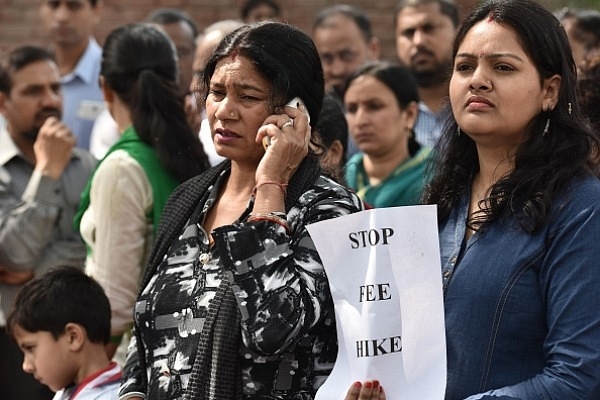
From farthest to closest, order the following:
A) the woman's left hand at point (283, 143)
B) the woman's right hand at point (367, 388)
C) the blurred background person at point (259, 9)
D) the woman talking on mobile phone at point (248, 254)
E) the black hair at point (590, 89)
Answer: the blurred background person at point (259, 9), the black hair at point (590, 89), the woman's left hand at point (283, 143), the woman talking on mobile phone at point (248, 254), the woman's right hand at point (367, 388)

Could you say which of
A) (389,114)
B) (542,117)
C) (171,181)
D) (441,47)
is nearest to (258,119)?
(542,117)

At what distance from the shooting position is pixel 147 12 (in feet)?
31.3

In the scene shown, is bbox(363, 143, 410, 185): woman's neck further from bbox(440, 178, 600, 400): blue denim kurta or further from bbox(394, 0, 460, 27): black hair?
bbox(440, 178, 600, 400): blue denim kurta

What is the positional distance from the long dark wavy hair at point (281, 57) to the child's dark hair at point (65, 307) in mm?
1243

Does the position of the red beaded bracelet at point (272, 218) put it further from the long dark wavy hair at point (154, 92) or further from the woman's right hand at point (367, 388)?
the long dark wavy hair at point (154, 92)

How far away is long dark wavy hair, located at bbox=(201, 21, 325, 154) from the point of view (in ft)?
10.5

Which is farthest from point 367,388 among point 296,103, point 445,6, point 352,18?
point 352,18

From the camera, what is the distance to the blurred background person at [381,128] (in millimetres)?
5320

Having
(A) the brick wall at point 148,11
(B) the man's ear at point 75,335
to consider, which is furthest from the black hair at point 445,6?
(B) the man's ear at point 75,335

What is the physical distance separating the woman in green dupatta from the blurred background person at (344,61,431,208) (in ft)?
3.66

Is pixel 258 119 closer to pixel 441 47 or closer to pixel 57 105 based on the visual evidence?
pixel 57 105

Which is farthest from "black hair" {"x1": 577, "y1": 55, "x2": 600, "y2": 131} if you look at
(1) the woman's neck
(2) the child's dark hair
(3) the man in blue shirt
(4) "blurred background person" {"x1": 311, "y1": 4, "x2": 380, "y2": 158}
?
Result: (3) the man in blue shirt

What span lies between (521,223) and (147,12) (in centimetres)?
718

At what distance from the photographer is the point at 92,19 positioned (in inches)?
292
